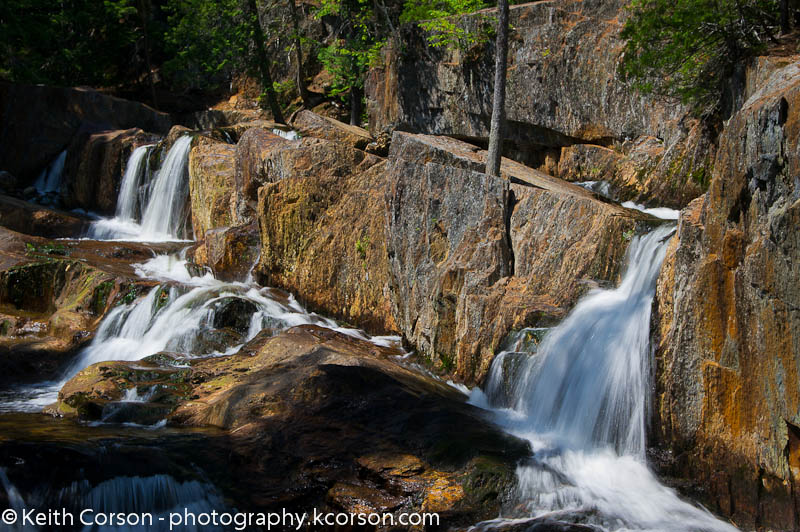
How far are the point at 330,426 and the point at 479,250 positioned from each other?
3928mm

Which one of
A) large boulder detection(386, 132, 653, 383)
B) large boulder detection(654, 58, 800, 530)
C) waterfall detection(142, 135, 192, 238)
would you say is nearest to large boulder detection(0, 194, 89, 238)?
waterfall detection(142, 135, 192, 238)

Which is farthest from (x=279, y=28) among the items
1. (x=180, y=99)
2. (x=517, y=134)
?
(x=517, y=134)

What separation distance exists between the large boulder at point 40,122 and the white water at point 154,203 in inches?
150

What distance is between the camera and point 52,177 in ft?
72.9

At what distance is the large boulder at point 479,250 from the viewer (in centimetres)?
896

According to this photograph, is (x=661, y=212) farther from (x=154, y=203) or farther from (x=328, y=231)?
(x=154, y=203)

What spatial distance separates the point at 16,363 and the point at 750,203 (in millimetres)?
10547

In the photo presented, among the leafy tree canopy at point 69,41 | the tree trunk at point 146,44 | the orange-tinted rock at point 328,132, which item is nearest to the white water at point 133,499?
the orange-tinted rock at point 328,132

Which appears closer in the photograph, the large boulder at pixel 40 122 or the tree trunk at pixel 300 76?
the large boulder at pixel 40 122

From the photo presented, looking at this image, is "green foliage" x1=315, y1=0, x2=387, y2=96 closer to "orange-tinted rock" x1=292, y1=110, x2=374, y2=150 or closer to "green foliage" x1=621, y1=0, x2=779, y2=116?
"orange-tinted rock" x1=292, y1=110, x2=374, y2=150

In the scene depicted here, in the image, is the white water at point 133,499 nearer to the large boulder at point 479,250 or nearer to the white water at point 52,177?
the large boulder at point 479,250

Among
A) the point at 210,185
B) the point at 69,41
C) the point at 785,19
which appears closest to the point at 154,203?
the point at 210,185

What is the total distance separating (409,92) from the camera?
62.7 ft

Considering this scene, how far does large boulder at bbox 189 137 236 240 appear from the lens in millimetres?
16844
